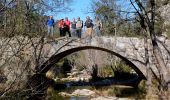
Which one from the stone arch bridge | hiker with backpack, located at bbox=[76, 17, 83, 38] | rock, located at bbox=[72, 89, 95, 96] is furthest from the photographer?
rock, located at bbox=[72, 89, 95, 96]

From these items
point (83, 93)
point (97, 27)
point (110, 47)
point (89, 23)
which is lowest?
point (83, 93)

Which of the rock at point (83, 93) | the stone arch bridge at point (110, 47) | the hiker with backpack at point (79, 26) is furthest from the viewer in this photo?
the rock at point (83, 93)

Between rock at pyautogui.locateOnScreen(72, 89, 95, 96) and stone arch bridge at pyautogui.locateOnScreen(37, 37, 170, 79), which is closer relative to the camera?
stone arch bridge at pyautogui.locateOnScreen(37, 37, 170, 79)

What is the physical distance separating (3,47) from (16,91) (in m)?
1.06

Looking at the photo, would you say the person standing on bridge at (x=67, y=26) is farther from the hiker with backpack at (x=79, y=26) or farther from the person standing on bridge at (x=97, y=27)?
the person standing on bridge at (x=97, y=27)

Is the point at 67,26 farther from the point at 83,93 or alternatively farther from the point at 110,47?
the point at 83,93

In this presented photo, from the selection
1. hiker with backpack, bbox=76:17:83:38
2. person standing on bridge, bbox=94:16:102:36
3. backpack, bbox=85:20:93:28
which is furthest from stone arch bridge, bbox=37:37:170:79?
backpack, bbox=85:20:93:28

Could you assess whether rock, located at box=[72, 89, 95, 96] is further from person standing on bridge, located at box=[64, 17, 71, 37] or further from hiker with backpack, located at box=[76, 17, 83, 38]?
person standing on bridge, located at box=[64, 17, 71, 37]

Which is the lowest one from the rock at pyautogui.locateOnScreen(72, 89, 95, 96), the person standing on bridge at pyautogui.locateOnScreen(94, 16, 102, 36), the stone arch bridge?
the rock at pyautogui.locateOnScreen(72, 89, 95, 96)

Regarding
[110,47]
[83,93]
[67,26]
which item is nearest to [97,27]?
[110,47]

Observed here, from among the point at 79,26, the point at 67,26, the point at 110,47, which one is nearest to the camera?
the point at 79,26

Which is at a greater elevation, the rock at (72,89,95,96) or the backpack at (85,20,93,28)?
the backpack at (85,20,93,28)

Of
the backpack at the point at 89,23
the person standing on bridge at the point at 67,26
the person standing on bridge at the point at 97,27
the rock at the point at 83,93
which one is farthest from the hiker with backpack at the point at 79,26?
the rock at the point at 83,93

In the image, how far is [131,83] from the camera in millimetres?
27891
